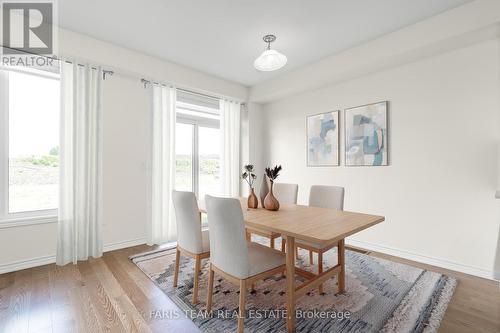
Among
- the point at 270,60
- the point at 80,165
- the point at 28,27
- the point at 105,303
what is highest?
the point at 28,27

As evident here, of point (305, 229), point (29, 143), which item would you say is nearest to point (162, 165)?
point (29, 143)

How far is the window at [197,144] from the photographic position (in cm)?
401

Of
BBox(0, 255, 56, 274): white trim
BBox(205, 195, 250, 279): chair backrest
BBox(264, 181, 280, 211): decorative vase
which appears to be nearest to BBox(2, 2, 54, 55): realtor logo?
BBox(0, 255, 56, 274): white trim

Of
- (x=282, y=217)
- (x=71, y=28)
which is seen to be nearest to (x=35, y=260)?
(x=71, y=28)

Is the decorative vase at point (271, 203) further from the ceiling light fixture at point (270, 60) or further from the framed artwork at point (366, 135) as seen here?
the framed artwork at point (366, 135)

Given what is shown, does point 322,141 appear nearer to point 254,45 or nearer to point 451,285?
point 254,45

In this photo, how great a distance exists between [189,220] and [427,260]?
2.78 meters

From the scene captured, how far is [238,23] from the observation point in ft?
8.34

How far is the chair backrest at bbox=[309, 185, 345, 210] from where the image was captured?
8.26 feet

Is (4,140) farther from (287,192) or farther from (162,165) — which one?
(287,192)

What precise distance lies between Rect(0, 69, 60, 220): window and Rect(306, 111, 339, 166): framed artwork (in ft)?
11.6

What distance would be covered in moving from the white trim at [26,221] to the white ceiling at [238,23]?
2.18 m

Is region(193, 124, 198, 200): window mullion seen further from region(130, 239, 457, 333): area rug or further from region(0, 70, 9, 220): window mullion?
region(0, 70, 9, 220): window mullion

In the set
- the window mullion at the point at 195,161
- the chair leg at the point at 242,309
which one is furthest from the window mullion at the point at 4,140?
the chair leg at the point at 242,309
